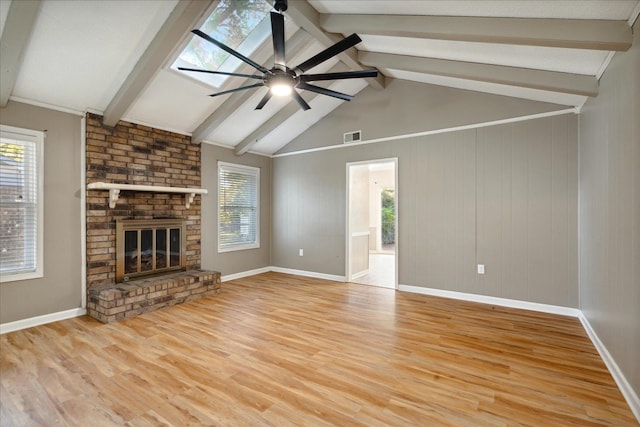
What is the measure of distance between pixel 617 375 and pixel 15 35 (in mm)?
5510

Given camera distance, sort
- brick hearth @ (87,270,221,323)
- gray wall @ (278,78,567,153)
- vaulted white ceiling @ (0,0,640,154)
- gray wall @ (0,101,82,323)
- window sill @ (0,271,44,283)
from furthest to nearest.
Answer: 1. gray wall @ (278,78,567,153)
2. brick hearth @ (87,270,221,323)
3. gray wall @ (0,101,82,323)
4. window sill @ (0,271,44,283)
5. vaulted white ceiling @ (0,0,640,154)

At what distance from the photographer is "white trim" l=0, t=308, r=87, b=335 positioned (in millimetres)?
3221

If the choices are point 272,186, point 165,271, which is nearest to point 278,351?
point 165,271

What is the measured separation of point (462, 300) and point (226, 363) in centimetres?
333

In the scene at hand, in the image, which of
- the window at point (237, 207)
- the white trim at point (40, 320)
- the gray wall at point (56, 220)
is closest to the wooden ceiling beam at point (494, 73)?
the window at point (237, 207)

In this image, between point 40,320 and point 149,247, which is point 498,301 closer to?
point 149,247

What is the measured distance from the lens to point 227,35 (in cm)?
343

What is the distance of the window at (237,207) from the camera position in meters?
5.57

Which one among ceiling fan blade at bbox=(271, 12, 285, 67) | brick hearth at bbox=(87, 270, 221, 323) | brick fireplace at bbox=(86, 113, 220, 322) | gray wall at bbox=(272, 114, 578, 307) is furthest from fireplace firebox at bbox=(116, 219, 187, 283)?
ceiling fan blade at bbox=(271, 12, 285, 67)

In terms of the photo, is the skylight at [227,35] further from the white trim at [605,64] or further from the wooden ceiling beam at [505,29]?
the white trim at [605,64]

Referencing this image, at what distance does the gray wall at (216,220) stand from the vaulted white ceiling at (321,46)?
4.06ft

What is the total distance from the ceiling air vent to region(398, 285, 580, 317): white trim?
8.63 feet

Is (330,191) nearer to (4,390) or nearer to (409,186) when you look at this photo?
(409,186)

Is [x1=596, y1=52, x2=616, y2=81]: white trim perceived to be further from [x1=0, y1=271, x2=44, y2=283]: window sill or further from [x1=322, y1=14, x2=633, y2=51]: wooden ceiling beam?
[x1=0, y1=271, x2=44, y2=283]: window sill
